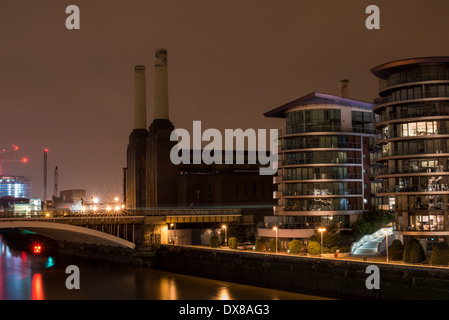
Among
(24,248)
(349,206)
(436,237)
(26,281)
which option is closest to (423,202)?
(436,237)

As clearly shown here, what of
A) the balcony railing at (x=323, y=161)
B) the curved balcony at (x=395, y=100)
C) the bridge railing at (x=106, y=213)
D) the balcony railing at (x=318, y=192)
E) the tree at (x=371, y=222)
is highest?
the curved balcony at (x=395, y=100)

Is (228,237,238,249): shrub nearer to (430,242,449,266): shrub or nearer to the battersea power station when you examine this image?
(430,242,449,266): shrub

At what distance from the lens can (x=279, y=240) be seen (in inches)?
2977

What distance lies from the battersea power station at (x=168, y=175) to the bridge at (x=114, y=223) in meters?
23.7

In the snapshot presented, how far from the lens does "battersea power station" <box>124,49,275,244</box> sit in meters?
120

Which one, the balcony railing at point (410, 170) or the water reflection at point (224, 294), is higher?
Result: the balcony railing at point (410, 170)

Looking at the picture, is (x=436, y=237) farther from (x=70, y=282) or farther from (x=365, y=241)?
(x=70, y=282)

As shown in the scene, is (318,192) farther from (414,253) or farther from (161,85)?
(161,85)

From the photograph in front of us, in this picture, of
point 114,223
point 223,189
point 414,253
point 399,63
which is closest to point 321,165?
point 399,63

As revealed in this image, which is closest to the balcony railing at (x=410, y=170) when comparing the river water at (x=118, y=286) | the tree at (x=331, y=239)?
the tree at (x=331, y=239)

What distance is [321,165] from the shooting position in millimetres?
76500

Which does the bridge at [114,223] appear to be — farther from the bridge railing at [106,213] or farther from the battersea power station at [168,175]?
the battersea power station at [168,175]

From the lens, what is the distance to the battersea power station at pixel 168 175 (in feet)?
394
